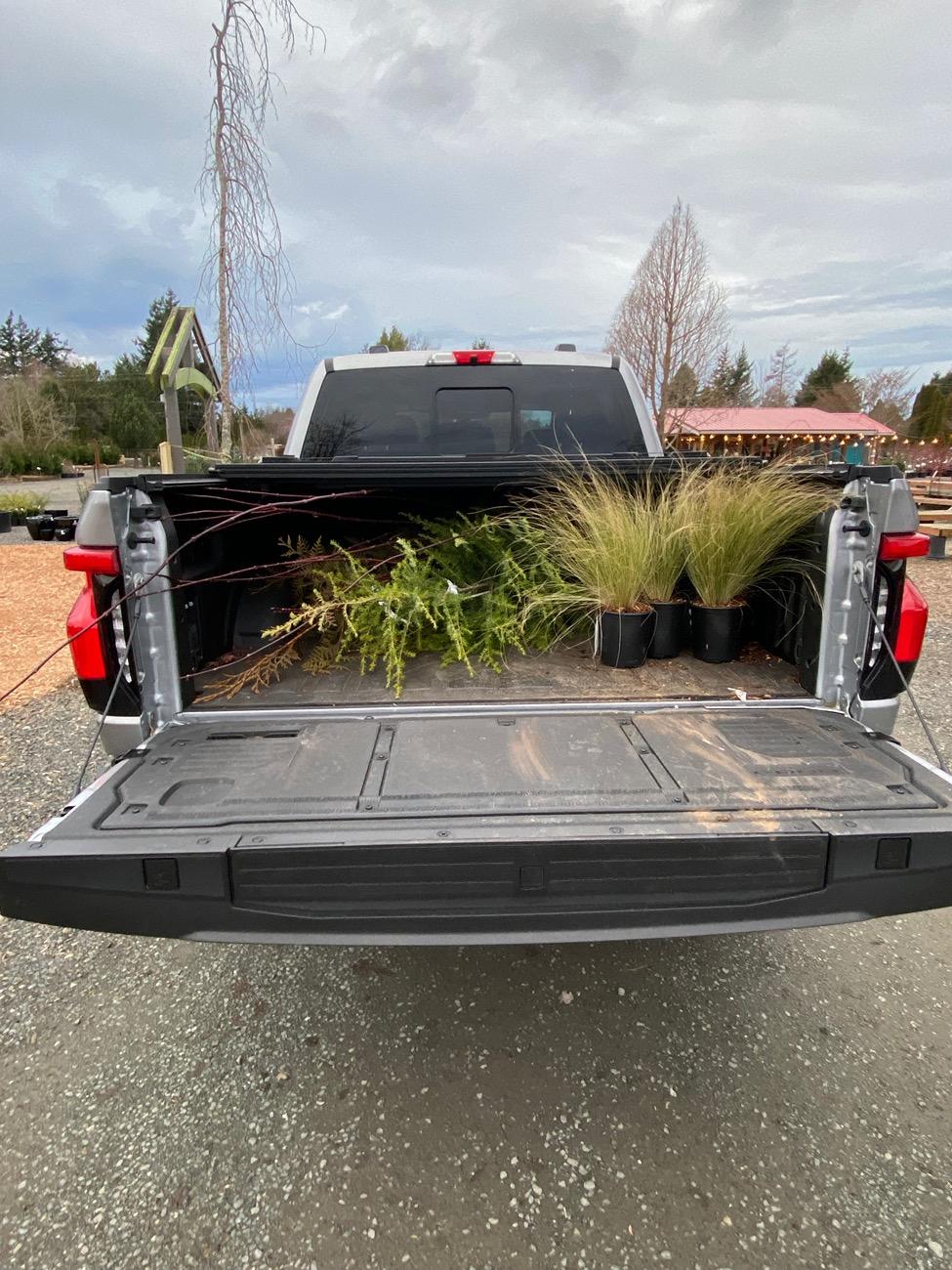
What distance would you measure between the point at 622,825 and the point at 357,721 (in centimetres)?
94

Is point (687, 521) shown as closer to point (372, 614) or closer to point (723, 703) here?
point (723, 703)

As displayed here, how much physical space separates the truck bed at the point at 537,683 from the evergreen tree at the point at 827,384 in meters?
42.7

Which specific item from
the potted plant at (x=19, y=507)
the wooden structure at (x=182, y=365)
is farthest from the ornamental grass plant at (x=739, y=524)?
the potted plant at (x=19, y=507)

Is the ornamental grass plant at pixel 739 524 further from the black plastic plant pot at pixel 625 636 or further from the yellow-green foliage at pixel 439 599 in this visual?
the yellow-green foliage at pixel 439 599

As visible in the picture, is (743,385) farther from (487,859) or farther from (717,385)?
(487,859)

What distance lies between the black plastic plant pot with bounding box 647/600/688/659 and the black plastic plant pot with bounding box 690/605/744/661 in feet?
0.18

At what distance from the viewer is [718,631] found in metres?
2.59

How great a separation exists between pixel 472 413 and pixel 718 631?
1897mm

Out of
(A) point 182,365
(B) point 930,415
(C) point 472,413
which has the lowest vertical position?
(C) point 472,413

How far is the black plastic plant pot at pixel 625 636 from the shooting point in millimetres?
2527

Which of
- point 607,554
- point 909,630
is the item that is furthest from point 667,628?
point 909,630

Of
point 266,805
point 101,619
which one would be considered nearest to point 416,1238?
point 266,805

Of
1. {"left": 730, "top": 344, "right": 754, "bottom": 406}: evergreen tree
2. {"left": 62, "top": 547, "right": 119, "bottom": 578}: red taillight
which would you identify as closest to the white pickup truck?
{"left": 62, "top": 547, "right": 119, "bottom": 578}: red taillight

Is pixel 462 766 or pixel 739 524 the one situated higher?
pixel 739 524
